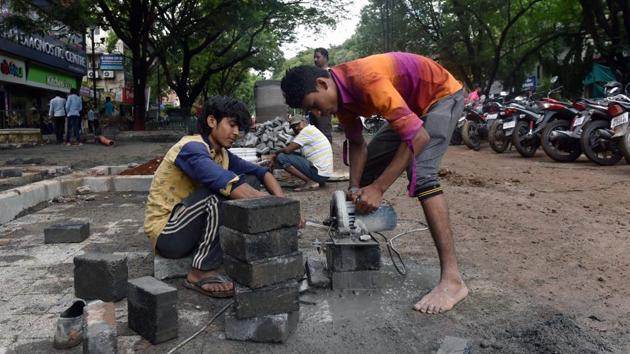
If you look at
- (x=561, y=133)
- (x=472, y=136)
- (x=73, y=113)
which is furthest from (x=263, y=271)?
(x=73, y=113)

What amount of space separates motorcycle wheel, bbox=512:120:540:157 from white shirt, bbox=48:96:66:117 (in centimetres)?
1309

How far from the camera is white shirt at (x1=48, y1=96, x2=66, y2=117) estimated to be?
51.5ft

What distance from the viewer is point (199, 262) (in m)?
3.00

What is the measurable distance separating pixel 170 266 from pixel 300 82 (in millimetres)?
1425

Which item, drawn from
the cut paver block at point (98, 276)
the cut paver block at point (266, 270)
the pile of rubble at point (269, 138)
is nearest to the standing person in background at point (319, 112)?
the cut paver block at point (266, 270)

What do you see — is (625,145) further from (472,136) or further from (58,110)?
(58,110)

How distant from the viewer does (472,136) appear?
13023 mm

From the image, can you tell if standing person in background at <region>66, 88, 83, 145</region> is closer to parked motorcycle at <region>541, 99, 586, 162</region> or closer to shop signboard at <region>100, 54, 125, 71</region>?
shop signboard at <region>100, 54, 125, 71</region>

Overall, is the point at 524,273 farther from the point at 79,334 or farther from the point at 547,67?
the point at 547,67

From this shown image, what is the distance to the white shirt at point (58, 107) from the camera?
15688mm

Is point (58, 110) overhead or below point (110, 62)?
below

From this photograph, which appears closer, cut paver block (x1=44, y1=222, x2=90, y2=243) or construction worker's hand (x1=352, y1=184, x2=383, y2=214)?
construction worker's hand (x1=352, y1=184, x2=383, y2=214)

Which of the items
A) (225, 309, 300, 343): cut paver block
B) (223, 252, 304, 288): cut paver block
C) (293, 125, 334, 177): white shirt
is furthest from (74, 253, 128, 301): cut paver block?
(293, 125, 334, 177): white shirt

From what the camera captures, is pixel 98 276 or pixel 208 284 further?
pixel 208 284
